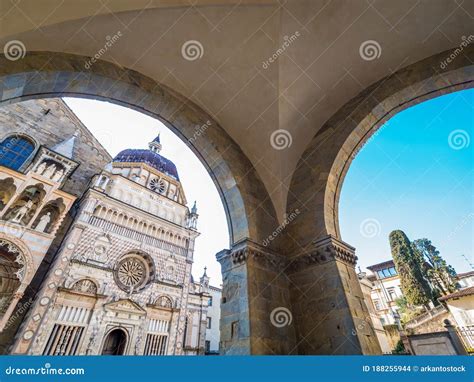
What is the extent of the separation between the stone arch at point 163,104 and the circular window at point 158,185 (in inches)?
713

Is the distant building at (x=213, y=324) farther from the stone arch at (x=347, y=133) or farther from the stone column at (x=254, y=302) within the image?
the stone arch at (x=347, y=133)

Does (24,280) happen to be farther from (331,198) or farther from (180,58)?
(331,198)

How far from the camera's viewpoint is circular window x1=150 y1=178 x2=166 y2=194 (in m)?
21.5

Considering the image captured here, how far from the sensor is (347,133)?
4.23m

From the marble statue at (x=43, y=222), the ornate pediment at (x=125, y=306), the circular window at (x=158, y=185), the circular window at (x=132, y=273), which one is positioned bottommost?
the ornate pediment at (x=125, y=306)

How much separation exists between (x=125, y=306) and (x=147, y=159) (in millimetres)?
14133

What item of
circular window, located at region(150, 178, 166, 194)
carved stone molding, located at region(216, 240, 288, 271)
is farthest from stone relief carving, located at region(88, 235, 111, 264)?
carved stone molding, located at region(216, 240, 288, 271)

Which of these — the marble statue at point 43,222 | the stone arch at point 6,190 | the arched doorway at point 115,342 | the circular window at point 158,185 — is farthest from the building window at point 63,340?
the circular window at point 158,185

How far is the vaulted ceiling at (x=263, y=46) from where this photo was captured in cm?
327

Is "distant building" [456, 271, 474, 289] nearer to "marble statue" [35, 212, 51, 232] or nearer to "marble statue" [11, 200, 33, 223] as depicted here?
"marble statue" [35, 212, 51, 232]

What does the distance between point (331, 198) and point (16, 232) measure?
1430 cm

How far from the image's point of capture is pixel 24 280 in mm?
10734

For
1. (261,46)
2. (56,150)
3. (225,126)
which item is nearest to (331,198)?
(225,126)

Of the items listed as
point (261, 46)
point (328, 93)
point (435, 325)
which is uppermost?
point (261, 46)
